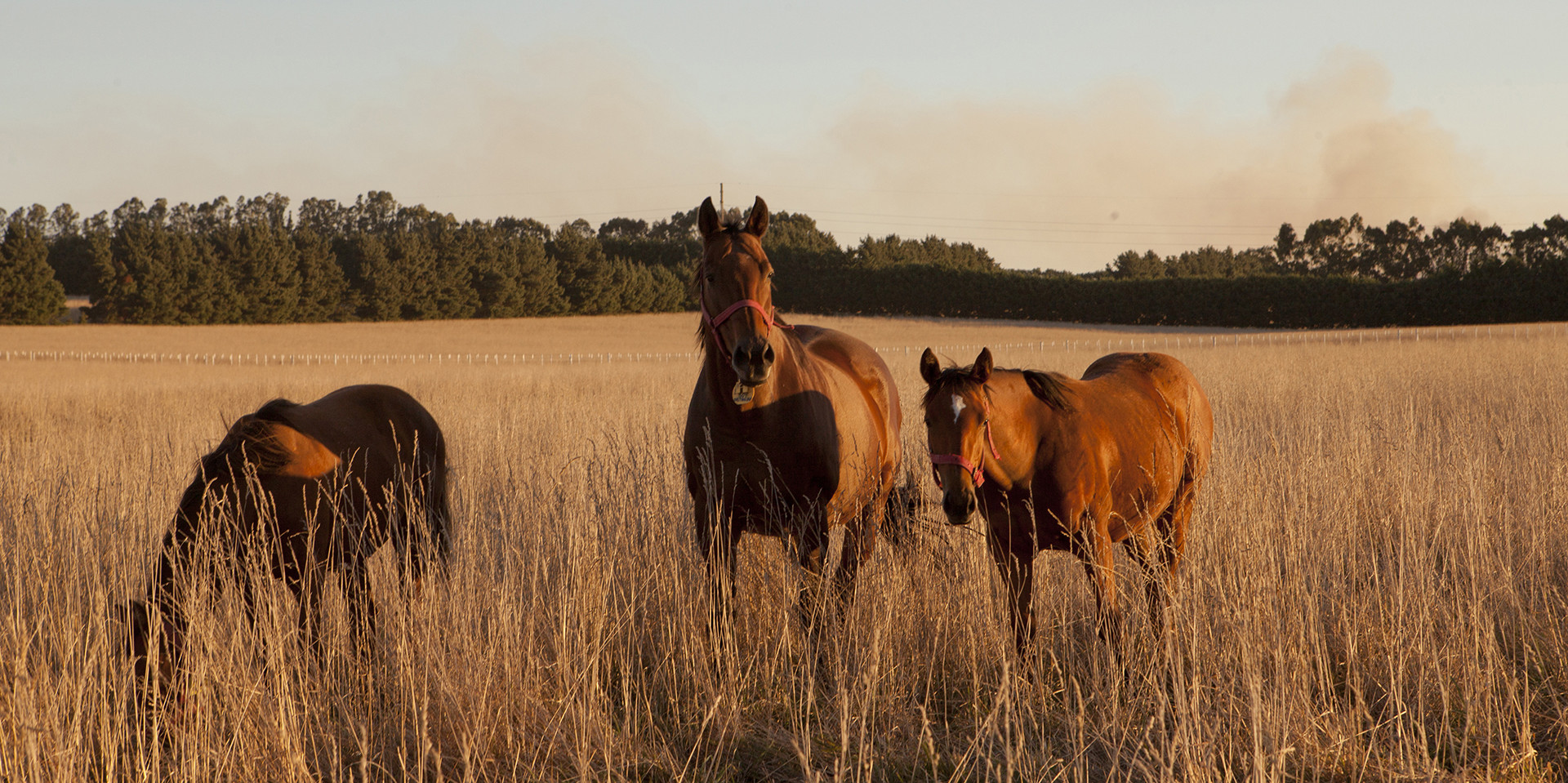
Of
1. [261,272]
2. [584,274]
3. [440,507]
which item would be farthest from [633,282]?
[440,507]

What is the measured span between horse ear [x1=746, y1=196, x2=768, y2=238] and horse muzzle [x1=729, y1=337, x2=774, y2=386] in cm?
64

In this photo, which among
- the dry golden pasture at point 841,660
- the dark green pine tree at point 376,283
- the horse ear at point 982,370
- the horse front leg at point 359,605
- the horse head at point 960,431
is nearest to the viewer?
the dry golden pasture at point 841,660

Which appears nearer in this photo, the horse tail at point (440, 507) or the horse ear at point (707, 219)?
the horse ear at point (707, 219)

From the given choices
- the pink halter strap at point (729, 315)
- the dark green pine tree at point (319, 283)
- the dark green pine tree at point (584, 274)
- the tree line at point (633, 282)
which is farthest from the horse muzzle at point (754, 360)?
the dark green pine tree at point (319, 283)

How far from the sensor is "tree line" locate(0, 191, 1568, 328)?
46344 mm

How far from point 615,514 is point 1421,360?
19330 mm

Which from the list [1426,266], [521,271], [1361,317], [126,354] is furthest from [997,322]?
[126,354]

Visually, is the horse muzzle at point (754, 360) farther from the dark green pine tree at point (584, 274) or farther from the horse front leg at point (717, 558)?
the dark green pine tree at point (584, 274)

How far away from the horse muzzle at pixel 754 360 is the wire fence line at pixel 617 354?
26161mm

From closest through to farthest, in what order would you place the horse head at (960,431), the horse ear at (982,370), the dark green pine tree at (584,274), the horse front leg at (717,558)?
the horse head at (960,431) → the horse ear at (982,370) → the horse front leg at (717,558) → the dark green pine tree at (584,274)

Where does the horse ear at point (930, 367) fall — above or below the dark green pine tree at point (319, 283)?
below

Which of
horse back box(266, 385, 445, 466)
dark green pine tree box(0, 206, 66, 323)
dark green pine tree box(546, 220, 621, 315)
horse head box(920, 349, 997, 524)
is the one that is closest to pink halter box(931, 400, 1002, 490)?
horse head box(920, 349, 997, 524)

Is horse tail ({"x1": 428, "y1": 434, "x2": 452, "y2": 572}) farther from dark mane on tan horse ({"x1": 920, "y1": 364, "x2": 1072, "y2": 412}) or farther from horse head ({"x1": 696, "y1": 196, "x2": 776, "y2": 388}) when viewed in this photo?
dark mane on tan horse ({"x1": 920, "y1": 364, "x2": 1072, "y2": 412})

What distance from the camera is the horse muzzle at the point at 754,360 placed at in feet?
11.9
